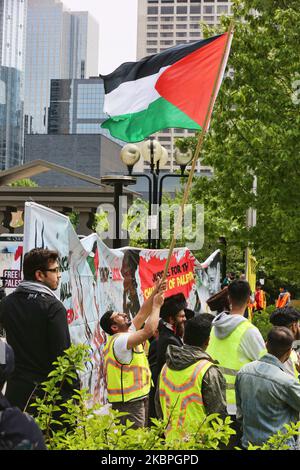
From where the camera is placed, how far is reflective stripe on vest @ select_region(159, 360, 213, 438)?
4.75 meters

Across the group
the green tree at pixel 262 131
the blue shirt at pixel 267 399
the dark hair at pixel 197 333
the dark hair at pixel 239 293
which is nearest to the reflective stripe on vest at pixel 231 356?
the dark hair at pixel 239 293

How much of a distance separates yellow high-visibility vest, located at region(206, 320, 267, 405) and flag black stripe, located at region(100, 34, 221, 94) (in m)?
3.15

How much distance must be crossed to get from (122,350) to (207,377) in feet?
5.01

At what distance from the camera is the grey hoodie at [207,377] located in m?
4.70

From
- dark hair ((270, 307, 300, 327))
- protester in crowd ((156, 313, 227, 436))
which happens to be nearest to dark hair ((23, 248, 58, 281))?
protester in crowd ((156, 313, 227, 436))

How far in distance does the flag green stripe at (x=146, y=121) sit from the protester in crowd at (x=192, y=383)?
10.1ft

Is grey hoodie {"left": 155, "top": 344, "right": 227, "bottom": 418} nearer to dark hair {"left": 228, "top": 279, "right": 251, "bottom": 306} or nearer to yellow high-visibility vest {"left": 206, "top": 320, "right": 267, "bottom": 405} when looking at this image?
yellow high-visibility vest {"left": 206, "top": 320, "right": 267, "bottom": 405}

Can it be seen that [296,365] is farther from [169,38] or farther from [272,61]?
[169,38]

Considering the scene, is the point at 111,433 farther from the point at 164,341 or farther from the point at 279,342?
the point at 164,341

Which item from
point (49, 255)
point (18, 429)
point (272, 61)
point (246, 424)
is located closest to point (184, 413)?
point (246, 424)

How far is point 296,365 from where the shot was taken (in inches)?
239

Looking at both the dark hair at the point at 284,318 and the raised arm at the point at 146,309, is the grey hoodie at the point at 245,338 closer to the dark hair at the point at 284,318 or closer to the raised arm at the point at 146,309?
the raised arm at the point at 146,309

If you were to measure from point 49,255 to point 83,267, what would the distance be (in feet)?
10.3

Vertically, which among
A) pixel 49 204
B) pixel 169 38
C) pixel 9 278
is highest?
pixel 169 38
